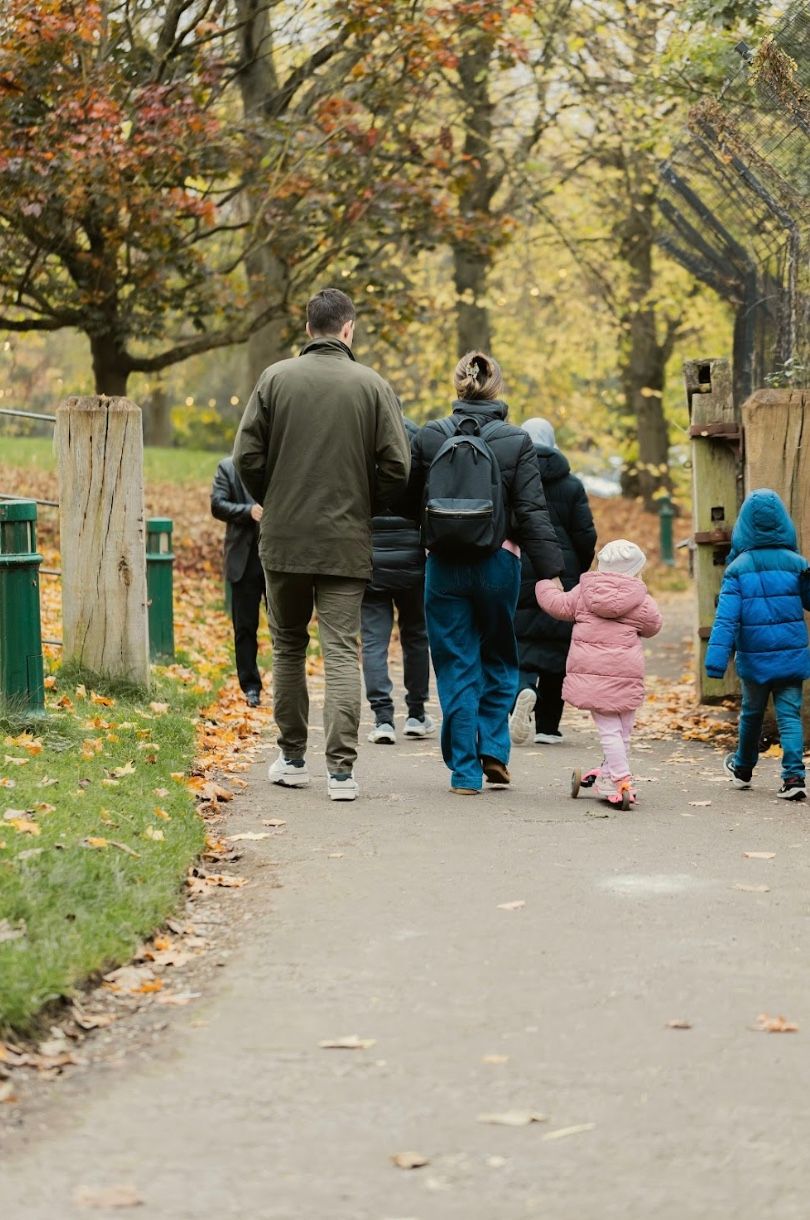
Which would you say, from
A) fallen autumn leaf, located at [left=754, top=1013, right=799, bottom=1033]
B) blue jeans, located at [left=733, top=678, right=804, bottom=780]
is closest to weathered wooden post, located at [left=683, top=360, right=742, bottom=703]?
blue jeans, located at [left=733, top=678, right=804, bottom=780]

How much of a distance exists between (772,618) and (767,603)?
0.24 feet

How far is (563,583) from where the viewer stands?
33.0ft

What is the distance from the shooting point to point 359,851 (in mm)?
6535

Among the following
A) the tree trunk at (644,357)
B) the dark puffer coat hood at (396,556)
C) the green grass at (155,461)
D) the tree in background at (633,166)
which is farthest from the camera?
the tree trunk at (644,357)

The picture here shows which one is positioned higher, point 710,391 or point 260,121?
point 260,121

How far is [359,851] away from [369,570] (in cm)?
158

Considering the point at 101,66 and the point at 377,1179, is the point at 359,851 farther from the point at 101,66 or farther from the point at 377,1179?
the point at 101,66

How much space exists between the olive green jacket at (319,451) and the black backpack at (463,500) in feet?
0.60

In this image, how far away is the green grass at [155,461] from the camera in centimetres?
2277

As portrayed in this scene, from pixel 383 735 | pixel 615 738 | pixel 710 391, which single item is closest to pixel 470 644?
pixel 615 738

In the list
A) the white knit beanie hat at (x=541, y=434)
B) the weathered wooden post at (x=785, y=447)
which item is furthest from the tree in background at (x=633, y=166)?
the weathered wooden post at (x=785, y=447)

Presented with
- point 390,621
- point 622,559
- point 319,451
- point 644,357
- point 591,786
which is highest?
point 644,357

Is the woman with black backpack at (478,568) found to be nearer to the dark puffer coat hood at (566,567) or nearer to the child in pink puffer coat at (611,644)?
the child in pink puffer coat at (611,644)

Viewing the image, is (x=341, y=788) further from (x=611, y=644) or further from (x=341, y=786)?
(x=611, y=644)
